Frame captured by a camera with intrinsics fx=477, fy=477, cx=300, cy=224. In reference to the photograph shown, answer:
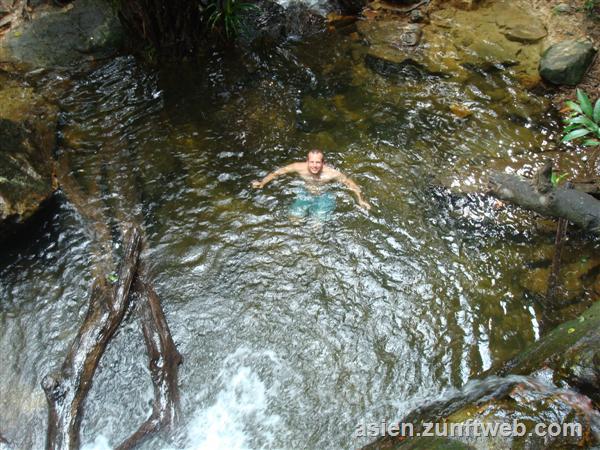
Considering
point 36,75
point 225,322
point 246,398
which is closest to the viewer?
point 246,398

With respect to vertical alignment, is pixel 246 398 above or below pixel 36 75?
below

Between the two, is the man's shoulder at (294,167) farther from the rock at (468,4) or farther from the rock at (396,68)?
the rock at (468,4)

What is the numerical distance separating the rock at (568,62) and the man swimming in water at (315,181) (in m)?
4.25

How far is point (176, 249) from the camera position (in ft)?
19.3

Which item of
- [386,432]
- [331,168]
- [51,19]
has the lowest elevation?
[386,432]

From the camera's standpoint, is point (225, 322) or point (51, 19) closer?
point (225, 322)

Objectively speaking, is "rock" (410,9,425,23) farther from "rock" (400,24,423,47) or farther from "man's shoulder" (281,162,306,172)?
"man's shoulder" (281,162,306,172)

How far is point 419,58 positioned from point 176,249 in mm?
5914

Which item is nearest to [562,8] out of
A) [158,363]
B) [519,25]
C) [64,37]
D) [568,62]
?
[519,25]

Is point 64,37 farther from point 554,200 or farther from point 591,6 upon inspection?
point 591,6

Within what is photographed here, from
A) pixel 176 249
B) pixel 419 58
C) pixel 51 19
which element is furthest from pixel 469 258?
pixel 51 19

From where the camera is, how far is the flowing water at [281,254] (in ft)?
15.2

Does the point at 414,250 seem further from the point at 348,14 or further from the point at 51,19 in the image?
the point at 51,19

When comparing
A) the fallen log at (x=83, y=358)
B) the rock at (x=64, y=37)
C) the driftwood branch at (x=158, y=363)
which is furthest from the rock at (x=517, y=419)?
the rock at (x=64, y=37)
